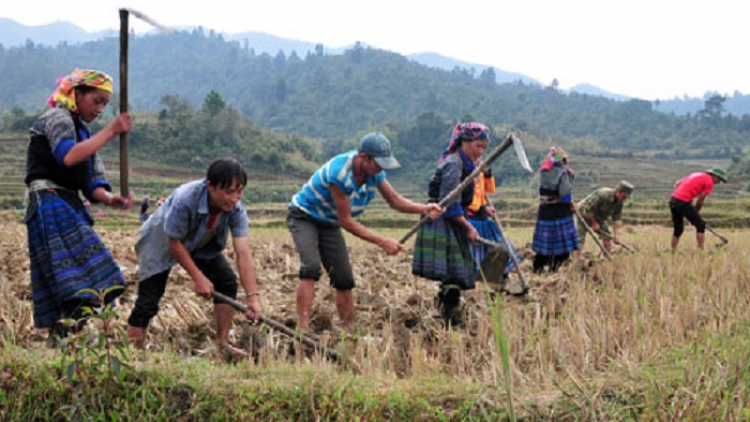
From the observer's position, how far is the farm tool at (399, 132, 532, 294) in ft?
13.7

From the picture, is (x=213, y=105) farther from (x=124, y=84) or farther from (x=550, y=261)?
(x=124, y=84)

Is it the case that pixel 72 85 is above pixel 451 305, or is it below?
above

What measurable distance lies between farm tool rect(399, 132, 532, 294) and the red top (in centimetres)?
442

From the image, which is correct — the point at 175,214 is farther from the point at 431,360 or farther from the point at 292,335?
the point at 431,360

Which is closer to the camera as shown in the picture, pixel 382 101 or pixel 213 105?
pixel 213 105

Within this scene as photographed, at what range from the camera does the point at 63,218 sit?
3.35 meters

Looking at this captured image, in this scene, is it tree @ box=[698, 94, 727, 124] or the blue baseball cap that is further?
tree @ box=[698, 94, 727, 124]

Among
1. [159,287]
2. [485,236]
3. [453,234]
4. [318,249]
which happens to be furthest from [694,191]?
[159,287]

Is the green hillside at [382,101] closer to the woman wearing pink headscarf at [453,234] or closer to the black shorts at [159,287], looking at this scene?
the woman wearing pink headscarf at [453,234]

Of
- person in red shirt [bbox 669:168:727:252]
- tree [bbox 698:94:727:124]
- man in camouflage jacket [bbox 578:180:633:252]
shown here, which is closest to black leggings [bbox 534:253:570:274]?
man in camouflage jacket [bbox 578:180:633:252]

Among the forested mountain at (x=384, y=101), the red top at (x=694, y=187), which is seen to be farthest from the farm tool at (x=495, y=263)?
the forested mountain at (x=384, y=101)

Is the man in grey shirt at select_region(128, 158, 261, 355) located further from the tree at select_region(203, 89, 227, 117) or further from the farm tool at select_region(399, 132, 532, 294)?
the tree at select_region(203, 89, 227, 117)

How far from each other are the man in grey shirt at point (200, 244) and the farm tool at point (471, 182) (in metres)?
1.38

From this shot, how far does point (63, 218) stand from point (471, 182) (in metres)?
2.66
